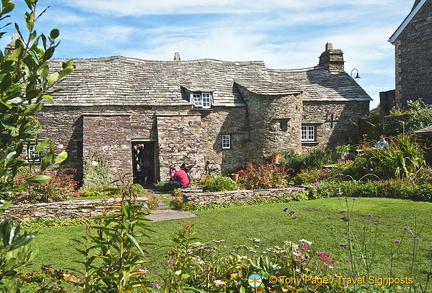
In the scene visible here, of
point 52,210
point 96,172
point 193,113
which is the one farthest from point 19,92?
point 193,113

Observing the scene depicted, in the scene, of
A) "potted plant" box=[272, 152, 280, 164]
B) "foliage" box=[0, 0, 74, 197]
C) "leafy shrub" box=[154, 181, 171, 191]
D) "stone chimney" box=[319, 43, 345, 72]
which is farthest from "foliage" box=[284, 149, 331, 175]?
"foliage" box=[0, 0, 74, 197]

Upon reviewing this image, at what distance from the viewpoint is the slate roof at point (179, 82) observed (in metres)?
20.7

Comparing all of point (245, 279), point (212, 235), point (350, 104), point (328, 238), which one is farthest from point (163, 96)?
point (245, 279)

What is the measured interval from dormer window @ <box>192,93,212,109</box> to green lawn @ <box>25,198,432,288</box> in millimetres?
10345

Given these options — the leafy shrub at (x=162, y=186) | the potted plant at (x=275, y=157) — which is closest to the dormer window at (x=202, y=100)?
the potted plant at (x=275, y=157)

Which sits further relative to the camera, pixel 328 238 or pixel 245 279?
pixel 328 238

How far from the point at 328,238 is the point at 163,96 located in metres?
15.4

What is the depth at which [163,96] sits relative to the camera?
69.8 ft

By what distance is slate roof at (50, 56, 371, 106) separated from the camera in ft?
68.0

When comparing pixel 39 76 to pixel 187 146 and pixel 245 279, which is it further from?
pixel 187 146

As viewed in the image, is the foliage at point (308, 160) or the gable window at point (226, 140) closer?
the foliage at point (308, 160)

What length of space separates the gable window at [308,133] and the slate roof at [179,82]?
199 centimetres

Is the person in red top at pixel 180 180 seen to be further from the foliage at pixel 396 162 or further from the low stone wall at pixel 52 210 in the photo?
the foliage at pixel 396 162

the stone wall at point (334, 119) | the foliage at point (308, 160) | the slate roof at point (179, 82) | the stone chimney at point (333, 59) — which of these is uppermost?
the stone chimney at point (333, 59)
